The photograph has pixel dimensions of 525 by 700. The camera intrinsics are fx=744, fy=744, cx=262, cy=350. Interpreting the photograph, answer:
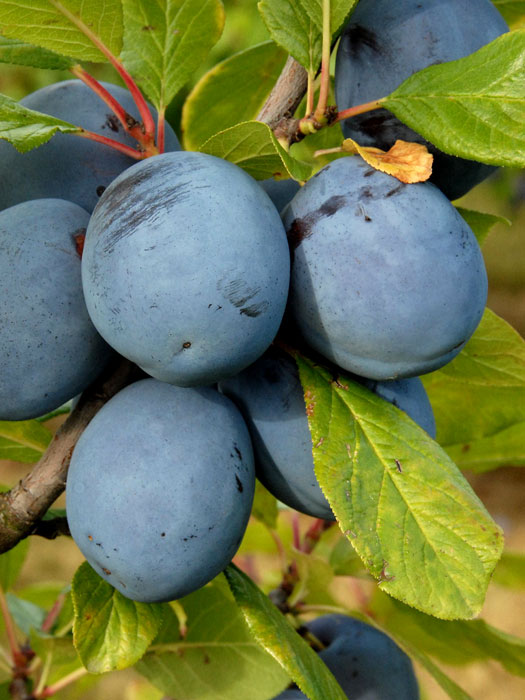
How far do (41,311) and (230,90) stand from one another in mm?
514

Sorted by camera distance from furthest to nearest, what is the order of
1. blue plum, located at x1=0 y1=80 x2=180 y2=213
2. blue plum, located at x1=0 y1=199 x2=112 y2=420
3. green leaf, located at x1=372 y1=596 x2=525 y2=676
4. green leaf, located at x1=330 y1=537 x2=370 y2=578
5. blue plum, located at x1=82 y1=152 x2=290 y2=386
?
1. green leaf, located at x1=330 y1=537 x2=370 y2=578
2. green leaf, located at x1=372 y1=596 x2=525 y2=676
3. blue plum, located at x1=0 y1=80 x2=180 y2=213
4. blue plum, located at x1=0 y1=199 x2=112 y2=420
5. blue plum, located at x1=82 y1=152 x2=290 y2=386

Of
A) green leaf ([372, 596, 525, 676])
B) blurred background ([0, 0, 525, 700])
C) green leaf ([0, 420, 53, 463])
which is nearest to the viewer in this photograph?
green leaf ([0, 420, 53, 463])

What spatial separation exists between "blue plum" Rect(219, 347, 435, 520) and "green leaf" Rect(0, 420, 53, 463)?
0.34 metres

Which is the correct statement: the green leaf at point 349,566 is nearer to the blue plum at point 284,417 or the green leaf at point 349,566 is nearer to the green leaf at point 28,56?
the blue plum at point 284,417

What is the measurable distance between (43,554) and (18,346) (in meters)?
3.18

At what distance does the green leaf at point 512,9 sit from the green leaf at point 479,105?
374mm

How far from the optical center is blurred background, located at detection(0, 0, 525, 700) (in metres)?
2.80

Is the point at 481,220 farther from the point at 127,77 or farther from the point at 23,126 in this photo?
the point at 23,126

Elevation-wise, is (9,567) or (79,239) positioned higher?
(79,239)

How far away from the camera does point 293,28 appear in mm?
728

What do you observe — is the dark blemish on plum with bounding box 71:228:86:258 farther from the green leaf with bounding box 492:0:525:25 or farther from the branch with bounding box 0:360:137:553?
the green leaf with bounding box 492:0:525:25

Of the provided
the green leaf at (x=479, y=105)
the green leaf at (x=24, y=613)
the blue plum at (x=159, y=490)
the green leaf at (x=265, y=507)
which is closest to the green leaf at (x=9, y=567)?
the green leaf at (x=24, y=613)

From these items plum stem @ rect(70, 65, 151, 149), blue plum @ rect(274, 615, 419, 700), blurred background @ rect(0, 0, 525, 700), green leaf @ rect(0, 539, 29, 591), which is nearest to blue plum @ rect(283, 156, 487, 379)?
plum stem @ rect(70, 65, 151, 149)

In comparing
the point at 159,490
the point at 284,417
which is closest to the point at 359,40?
the point at 284,417
